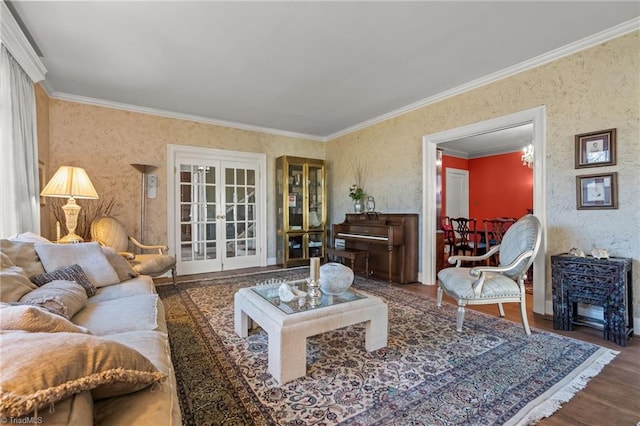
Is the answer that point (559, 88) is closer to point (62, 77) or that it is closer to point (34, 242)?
point (34, 242)

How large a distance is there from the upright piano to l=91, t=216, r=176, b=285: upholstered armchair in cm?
260

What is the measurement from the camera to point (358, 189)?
199 inches

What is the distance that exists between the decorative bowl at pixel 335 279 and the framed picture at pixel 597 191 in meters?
2.25

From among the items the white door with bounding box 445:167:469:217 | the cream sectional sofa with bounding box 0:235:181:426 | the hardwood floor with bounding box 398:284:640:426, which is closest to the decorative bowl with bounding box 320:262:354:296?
the cream sectional sofa with bounding box 0:235:181:426

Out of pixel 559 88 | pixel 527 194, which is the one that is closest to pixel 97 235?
pixel 559 88

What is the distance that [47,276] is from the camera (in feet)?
6.06

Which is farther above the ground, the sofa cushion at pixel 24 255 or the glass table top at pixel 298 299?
the sofa cushion at pixel 24 255

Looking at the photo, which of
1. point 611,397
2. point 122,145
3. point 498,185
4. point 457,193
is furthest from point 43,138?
point 498,185

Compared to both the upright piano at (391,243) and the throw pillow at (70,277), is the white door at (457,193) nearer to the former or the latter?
the upright piano at (391,243)

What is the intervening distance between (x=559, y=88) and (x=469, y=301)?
2.21 m

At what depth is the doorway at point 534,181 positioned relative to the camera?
9.70ft

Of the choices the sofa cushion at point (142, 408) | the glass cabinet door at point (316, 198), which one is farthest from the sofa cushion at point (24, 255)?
the glass cabinet door at point (316, 198)

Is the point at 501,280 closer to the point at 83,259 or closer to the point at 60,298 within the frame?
the point at 60,298

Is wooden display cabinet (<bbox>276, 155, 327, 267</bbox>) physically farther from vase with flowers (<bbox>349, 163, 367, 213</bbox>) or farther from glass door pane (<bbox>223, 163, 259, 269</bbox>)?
vase with flowers (<bbox>349, 163, 367, 213</bbox>)
